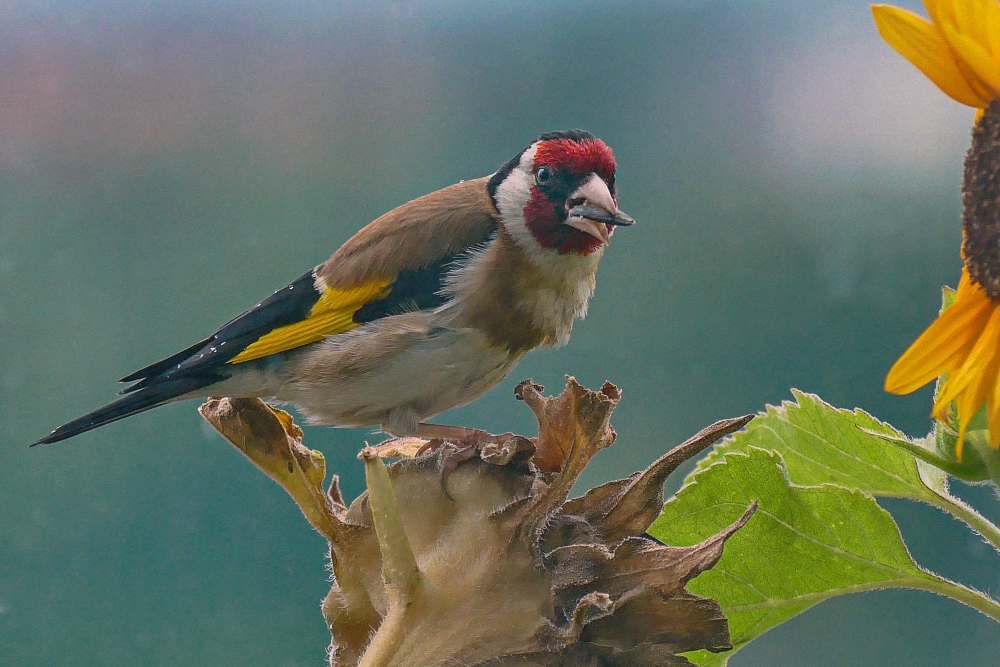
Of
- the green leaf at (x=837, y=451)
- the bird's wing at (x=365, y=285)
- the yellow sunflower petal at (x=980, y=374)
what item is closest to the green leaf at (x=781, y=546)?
the green leaf at (x=837, y=451)

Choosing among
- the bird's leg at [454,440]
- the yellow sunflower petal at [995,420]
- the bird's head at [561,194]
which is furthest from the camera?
the bird's head at [561,194]

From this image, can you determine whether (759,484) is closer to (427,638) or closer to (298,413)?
(427,638)

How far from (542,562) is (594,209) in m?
0.21

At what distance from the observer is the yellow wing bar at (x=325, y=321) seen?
0.62 meters

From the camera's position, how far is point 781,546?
0.48 m

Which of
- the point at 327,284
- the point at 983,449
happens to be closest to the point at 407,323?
the point at 327,284

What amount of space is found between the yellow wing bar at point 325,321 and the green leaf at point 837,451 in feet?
0.78

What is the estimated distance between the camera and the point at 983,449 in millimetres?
392

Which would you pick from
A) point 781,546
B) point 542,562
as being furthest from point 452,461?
point 781,546

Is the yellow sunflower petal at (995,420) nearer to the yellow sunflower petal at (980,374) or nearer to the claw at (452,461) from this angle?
the yellow sunflower petal at (980,374)

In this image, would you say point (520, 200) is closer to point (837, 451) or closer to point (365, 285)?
point (365, 285)

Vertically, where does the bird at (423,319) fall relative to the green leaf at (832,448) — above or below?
above

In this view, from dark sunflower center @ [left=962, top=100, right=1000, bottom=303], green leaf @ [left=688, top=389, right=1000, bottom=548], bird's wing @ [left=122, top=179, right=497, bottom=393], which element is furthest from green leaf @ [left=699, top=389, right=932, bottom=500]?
bird's wing @ [left=122, top=179, right=497, bottom=393]

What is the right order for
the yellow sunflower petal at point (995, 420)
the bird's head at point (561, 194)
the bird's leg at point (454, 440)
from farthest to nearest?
1. the bird's head at point (561, 194)
2. the bird's leg at point (454, 440)
3. the yellow sunflower petal at point (995, 420)
